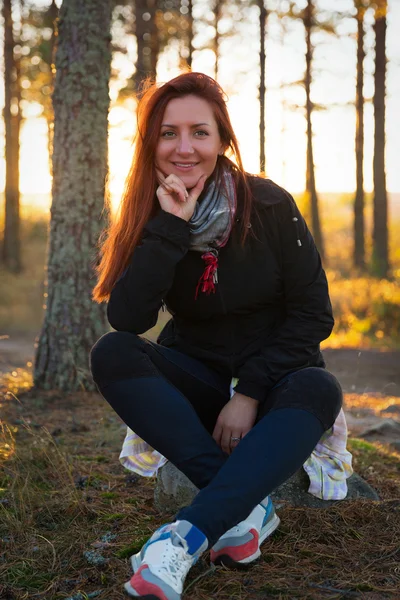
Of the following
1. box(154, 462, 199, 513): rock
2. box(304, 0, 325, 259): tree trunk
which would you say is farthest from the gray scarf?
box(304, 0, 325, 259): tree trunk

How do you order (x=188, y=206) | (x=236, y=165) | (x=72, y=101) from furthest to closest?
(x=72, y=101) < (x=236, y=165) < (x=188, y=206)

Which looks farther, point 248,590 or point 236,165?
point 236,165

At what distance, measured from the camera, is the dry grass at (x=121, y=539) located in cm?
208

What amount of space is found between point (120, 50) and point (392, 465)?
1345 cm

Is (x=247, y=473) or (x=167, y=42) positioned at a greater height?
(x=167, y=42)

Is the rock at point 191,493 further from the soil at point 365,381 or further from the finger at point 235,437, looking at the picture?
the soil at point 365,381

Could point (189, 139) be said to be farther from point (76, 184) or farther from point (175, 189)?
point (76, 184)

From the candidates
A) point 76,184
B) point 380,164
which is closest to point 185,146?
point 76,184

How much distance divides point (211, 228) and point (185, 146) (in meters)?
0.35

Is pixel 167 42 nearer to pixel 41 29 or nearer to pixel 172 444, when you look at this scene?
pixel 41 29

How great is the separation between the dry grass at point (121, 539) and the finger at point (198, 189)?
4.28ft

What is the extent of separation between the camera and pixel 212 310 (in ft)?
8.61

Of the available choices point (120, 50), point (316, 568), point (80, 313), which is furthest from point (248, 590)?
point (120, 50)

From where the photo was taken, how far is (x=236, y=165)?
2693 mm
